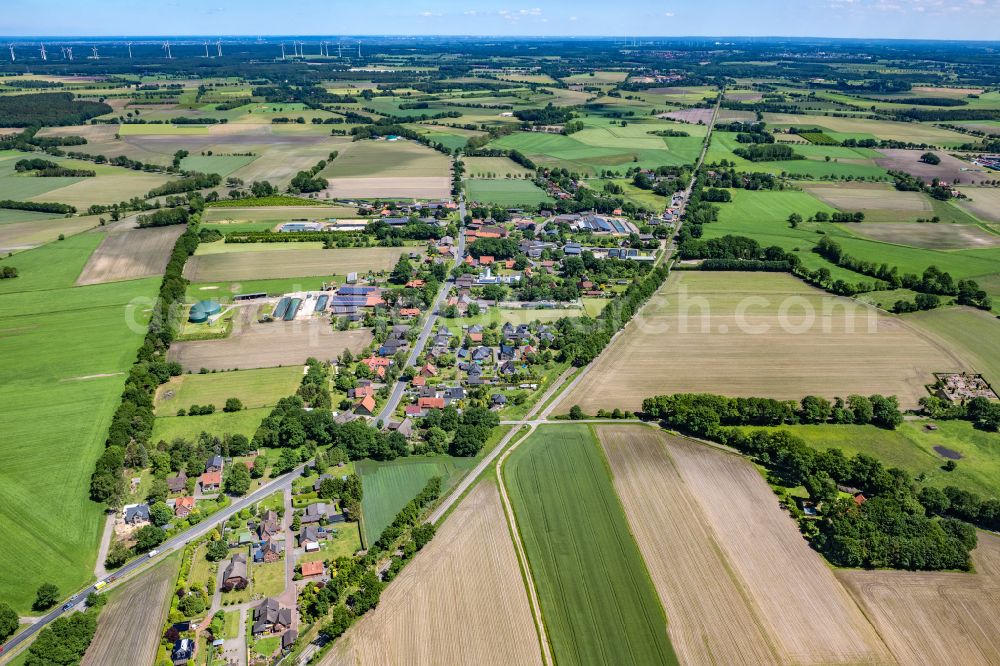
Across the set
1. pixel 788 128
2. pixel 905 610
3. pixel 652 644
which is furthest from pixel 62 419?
pixel 788 128

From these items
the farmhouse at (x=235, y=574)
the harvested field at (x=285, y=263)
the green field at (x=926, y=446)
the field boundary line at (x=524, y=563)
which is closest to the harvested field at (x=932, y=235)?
the green field at (x=926, y=446)

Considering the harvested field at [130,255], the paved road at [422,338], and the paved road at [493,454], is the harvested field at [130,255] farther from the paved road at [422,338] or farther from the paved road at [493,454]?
the paved road at [493,454]

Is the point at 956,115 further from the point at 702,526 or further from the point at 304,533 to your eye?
the point at 304,533

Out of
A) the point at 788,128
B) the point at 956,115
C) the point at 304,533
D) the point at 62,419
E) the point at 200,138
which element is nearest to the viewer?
the point at 304,533

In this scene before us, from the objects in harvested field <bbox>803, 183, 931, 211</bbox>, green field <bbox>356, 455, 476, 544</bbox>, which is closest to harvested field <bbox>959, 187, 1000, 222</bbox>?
harvested field <bbox>803, 183, 931, 211</bbox>

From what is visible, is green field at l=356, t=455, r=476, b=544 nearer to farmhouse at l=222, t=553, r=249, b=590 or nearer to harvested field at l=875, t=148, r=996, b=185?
farmhouse at l=222, t=553, r=249, b=590

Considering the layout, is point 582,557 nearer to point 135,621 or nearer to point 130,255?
point 135,621
